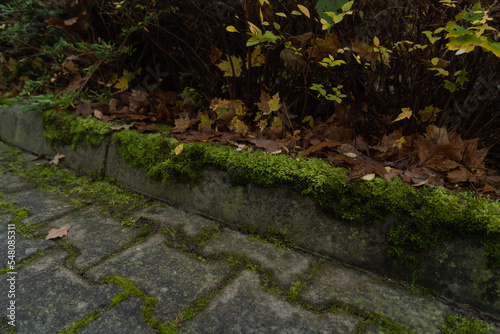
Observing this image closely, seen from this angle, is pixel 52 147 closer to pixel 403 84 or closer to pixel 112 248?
pixel 112 248

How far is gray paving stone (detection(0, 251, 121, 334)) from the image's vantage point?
1.21 meters

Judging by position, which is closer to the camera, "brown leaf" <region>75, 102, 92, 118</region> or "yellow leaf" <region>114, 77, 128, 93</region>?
"brown leaf" <region>75, 102, 92, 118</region>

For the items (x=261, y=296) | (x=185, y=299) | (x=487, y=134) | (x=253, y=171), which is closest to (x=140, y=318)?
(x=185, y=299)

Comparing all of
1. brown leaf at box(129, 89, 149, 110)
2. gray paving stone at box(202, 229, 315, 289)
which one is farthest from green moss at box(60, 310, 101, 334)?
brown leaf at box(129, 89, 149, 110)

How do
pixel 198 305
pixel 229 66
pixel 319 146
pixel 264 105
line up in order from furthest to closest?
pixel 229 66
pixel 264 105
pixel 319 146
pixel 198 305

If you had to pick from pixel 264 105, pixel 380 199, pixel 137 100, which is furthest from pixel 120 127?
pixel 380 199

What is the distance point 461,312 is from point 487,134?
132cm

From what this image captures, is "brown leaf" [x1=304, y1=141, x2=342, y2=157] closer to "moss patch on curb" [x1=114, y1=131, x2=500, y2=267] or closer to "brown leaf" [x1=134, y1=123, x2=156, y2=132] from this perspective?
"moss patch on curb" [x1=114, y1=131, x2=500, y2=267]

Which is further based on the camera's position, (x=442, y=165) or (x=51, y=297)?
(x=442, y=165)

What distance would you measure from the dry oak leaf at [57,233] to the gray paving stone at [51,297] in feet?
0.77

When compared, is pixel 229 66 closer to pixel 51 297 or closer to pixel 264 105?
pixel 264 105

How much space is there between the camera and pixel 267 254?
1693 millimetres

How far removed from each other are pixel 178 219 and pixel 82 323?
0.88m

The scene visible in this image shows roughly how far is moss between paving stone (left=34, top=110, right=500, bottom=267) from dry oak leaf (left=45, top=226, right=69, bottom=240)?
68 cm
